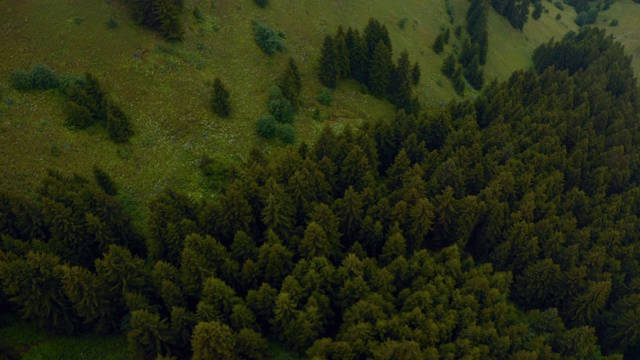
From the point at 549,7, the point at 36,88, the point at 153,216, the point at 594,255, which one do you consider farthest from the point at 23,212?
the point at 549,7

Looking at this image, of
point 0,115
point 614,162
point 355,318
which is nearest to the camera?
point 355,318

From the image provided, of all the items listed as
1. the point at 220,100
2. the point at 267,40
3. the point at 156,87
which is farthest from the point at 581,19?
the point at 156,87

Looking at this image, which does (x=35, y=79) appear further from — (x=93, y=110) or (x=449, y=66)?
(x=449, y=66)

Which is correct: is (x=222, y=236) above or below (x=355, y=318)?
below

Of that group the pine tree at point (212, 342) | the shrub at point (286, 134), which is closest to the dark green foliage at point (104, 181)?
the pine tree at point (212, 342)

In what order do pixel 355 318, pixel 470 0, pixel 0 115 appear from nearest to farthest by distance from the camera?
pixel 355 318, pixel 0 115, pixel 470 0

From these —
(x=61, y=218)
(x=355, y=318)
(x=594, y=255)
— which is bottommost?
(x=61, y=218)

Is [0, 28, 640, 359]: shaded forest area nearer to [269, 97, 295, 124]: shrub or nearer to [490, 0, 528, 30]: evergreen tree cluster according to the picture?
[269, 97, 295, 124]: shrub

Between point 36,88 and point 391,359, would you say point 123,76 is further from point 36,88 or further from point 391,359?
point 391,359
